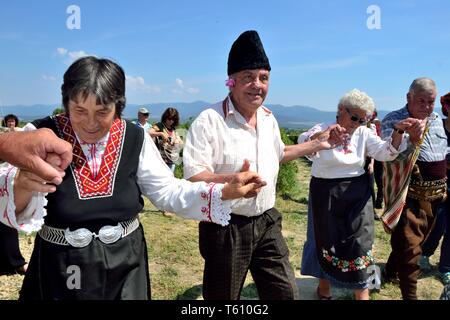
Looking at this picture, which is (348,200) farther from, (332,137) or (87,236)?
(87,236)

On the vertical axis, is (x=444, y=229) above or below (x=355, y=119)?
below

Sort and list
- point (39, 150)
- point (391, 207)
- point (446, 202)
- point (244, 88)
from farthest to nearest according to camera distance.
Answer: point (446, 202), point (391, 207), point (244, 88), point (39, 150)

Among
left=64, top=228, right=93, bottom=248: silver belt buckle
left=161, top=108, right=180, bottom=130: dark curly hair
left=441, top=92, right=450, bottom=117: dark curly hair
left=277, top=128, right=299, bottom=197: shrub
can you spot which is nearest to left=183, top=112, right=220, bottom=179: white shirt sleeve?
left=64, top=228, right=93, bottom=248: silver belt buckle

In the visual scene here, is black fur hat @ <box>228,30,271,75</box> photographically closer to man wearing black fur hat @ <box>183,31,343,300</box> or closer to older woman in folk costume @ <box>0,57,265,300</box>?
man wearing black fur hat @ <box>183,31,343,300</box>

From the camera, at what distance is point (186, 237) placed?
5613mm

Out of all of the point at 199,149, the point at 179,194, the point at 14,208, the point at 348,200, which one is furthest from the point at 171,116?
the point at 14,208

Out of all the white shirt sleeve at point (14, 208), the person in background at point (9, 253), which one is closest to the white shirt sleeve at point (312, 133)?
the white shirt sleeve at point (14, 208)

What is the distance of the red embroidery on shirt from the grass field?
7.52 ft

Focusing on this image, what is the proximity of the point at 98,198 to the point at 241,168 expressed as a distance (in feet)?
2.94

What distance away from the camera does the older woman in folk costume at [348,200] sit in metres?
3.28

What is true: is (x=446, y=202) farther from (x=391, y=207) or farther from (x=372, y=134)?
(x=372, y=134)

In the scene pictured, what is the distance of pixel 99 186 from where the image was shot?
1803mm
